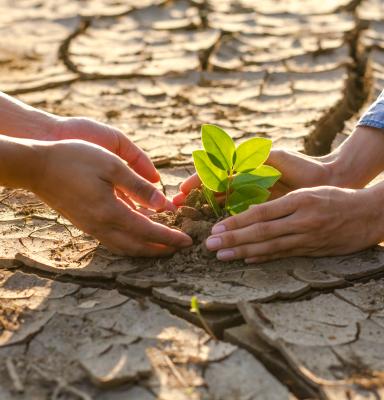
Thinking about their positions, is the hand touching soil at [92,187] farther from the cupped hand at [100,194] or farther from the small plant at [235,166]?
the small plant at [235,166]

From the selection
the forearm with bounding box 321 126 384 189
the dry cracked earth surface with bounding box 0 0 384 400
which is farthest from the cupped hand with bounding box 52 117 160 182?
the forearm with bounding box 321 126 384 189

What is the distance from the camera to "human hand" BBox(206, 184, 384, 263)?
6.21 ft

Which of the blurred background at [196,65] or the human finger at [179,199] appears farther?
the blurred background at [196,65]

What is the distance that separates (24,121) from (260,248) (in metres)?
0.83

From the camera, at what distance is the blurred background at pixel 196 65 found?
9.89 feet

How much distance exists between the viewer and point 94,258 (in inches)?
78.8

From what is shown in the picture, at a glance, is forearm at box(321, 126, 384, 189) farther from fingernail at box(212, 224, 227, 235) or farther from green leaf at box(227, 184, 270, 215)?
fingernail at box(212, 224, 227, 235)

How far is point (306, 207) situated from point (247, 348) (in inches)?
16.8

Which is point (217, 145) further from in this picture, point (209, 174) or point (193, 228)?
point (193, 228)

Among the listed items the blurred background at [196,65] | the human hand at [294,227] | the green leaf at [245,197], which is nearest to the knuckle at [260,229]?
the human hand at [294,227]

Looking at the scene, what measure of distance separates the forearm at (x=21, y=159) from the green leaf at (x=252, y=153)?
1.60 ft

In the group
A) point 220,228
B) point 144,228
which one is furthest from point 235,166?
point 144,228

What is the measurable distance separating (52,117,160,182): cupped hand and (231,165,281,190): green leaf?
339mm

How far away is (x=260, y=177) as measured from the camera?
197 cm
